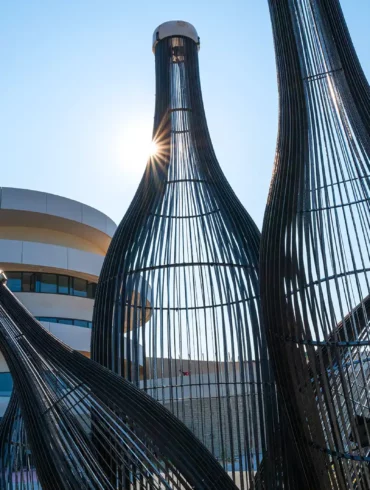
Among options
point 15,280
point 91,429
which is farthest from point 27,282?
point 91,429

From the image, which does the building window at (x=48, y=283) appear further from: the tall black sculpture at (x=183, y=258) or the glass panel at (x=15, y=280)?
the tall black sculpture at (x=183, y=258)

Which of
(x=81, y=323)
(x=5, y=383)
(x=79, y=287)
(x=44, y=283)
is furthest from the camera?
(x=79, y=287)

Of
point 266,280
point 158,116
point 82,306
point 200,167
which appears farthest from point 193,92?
point 82,306

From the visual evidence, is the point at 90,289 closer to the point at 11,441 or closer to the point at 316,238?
the point at 11,441

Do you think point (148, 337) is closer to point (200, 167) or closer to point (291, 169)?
point (200, 167)

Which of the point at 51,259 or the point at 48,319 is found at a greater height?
the point at 51,259

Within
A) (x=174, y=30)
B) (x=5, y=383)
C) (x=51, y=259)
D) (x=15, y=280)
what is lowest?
(x=5, y=383)

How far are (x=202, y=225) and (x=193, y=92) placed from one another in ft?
6.87

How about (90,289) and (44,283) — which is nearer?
(44,283)

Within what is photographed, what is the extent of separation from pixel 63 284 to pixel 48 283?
639mm

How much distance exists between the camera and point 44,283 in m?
→ 21.8

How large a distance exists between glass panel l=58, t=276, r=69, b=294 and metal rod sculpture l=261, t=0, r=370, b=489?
17350 mm

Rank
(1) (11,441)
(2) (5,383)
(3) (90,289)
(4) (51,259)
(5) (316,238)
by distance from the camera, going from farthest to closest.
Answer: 1. (3) (90,289)
2. (4) (51,259)
3. (2) (5,383)
4. (1) (11,441)
5. (5) (316,238)

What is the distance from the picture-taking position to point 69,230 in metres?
23.4
